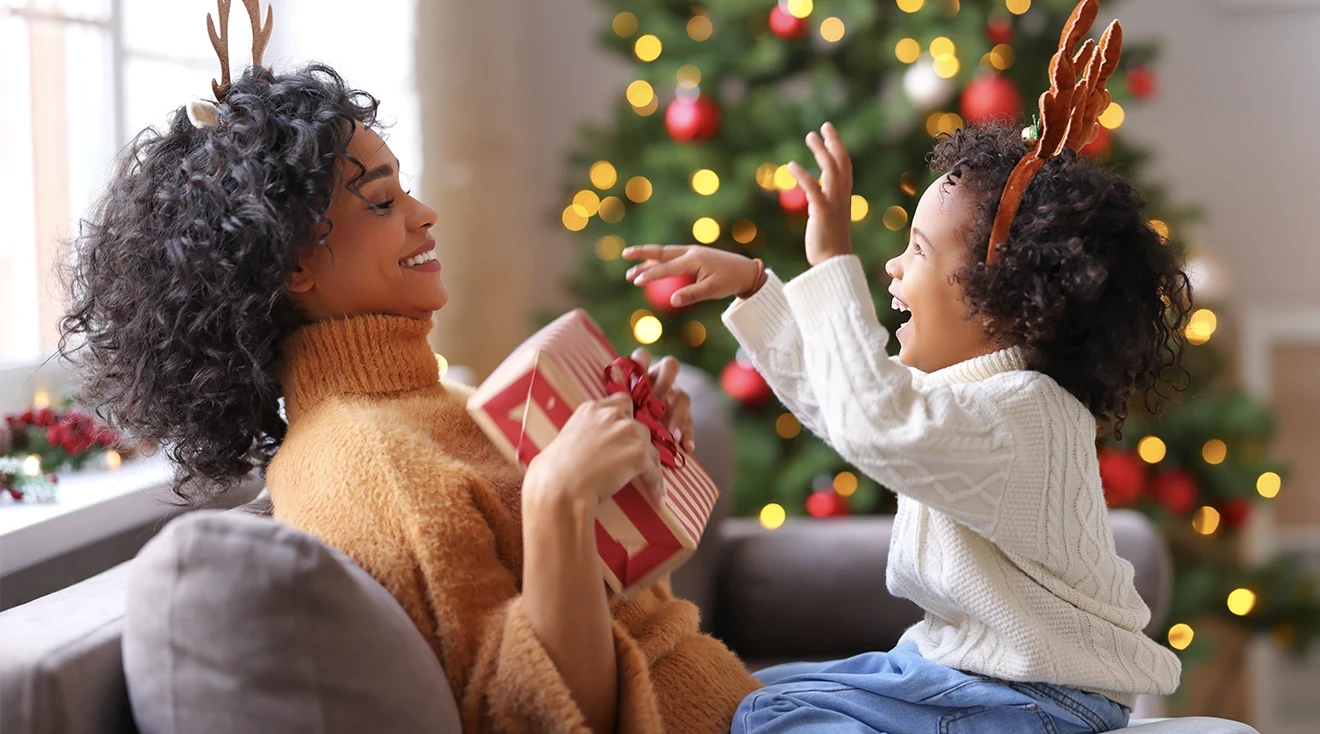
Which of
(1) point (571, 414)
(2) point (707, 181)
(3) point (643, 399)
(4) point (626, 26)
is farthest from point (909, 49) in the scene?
(1) point (571, 414)

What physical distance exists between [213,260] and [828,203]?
1.86 feet

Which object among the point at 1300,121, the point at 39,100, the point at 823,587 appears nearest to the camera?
the point at 823,587

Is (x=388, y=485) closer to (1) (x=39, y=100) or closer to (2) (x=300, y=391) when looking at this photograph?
(2) (x=300, y=391)

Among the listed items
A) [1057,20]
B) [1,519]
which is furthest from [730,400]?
[1,519]

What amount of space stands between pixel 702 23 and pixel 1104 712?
1.88 meters

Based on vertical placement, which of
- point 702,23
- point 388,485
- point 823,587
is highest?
point 702,23

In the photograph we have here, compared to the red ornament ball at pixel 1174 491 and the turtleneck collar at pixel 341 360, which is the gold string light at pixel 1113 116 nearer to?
the red ornament ball at pixel 1174 491

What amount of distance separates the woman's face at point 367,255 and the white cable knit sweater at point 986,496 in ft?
1.08

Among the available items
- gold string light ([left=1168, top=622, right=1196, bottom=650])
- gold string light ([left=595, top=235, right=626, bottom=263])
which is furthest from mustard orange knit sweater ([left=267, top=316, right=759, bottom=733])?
gold string light ([left=1168, top=622, right=1196, bottom=650])

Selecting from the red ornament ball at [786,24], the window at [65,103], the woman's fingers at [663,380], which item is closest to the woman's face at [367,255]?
the woman's fingers at [663,380]

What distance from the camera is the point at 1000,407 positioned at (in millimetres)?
1049

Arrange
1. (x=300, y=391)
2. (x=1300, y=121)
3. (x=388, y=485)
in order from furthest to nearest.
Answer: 1. (x=1300, y=121)
2. (x=300, y=391)
3. (x=388, y=485)

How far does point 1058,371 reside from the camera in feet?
3.66

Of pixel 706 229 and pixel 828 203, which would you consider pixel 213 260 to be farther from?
pixel 706 229
